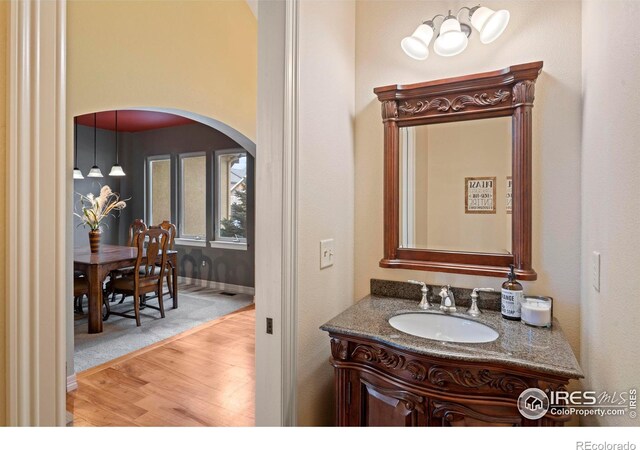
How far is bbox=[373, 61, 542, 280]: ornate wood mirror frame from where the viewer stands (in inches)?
57.4

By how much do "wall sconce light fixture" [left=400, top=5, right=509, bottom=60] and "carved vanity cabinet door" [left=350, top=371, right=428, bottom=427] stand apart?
4.53 feet

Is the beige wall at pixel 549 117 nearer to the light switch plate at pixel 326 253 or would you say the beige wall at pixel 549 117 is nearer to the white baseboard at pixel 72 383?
the light switch plate at pixel 326 253

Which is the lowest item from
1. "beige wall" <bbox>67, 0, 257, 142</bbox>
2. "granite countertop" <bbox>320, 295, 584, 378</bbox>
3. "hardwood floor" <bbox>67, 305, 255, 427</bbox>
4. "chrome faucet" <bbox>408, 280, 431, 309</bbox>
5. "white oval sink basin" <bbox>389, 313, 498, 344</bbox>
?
"hardwood floor" <bbox>67, 305, 255, 427</bbox>

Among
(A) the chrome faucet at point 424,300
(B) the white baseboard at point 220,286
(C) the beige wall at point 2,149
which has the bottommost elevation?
(B) the white baseboard at point 220,286

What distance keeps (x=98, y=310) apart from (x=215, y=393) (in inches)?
73.1

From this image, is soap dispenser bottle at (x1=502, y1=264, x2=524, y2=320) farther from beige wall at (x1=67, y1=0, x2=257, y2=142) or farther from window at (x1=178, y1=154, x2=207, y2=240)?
window at (x1=178, y1=154, x2=207, y2=240)

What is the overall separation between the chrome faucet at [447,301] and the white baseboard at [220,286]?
421 centimetres

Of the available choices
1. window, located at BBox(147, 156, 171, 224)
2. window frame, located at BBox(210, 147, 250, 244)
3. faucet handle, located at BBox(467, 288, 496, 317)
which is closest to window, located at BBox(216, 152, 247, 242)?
window frame, located at BBox(210, 147, 250, 244)

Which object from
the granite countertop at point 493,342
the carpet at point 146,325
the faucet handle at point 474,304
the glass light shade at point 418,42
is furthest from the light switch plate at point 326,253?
the carpet at point 146,325

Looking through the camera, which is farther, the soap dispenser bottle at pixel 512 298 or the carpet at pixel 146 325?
the carpet at pixel 146 325

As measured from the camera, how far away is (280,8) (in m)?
1.30

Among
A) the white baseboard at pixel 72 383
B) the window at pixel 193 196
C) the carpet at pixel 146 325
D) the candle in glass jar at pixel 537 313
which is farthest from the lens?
the window at pixel 193 196

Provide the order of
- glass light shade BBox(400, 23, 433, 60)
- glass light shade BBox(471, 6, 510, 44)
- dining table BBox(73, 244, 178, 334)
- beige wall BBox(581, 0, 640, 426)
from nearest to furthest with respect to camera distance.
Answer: beige wall BBox(581, 0, 640, 426), glass light shade BBox(471, 6, 510, 44), glass light shade BBox(400, 23, 433, 60), dining table BBox(73, 244, 178, 334)

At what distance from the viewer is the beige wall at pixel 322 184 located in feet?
4.51
